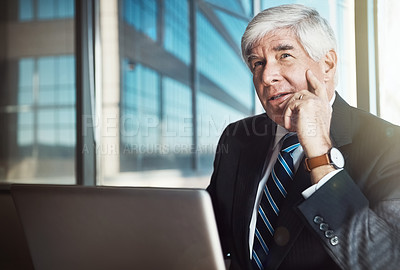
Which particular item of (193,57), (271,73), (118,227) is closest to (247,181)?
(271,73)

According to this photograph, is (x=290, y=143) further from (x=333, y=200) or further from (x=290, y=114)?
(x=333, y=200)

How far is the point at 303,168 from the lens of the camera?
4.65 ft

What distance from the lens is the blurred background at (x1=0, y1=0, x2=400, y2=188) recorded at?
234 cm

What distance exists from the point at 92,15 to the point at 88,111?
2.08 feet

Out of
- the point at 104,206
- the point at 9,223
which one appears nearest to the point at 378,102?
the point at 104,206

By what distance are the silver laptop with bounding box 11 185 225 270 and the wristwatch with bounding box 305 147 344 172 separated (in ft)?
2.27

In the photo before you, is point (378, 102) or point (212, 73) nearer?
point (378, 102)

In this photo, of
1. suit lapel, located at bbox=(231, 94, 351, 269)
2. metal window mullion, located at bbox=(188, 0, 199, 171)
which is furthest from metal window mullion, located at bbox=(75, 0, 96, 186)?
suit lapel, located at bbox=(231, 94, 351, 269)

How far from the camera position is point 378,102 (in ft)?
5.03

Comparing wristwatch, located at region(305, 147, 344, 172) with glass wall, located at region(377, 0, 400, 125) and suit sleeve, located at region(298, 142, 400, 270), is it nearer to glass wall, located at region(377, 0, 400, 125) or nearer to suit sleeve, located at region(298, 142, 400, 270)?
suit sleeve, located at region(298, 142, 400, 270)

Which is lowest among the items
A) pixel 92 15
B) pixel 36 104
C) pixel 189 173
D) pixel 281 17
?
pixel 189 173

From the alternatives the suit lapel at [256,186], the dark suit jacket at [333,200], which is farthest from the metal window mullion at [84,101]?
the suit lapel at [256,186]

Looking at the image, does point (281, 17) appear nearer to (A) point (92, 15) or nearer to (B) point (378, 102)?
(B) point (378, 102)

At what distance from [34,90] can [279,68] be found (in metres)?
2.13
